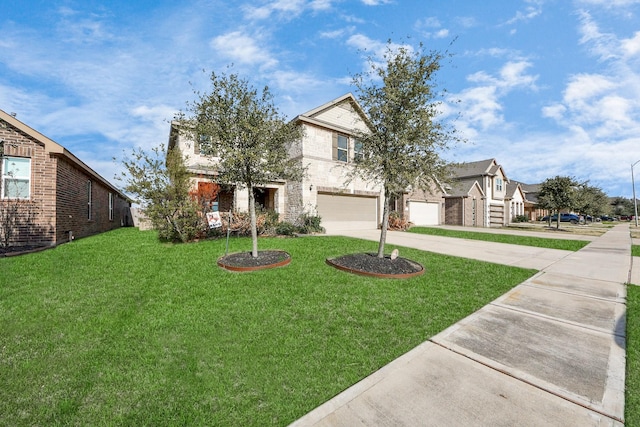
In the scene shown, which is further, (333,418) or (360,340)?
(360,340)

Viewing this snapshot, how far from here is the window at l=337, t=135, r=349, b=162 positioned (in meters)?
17.1

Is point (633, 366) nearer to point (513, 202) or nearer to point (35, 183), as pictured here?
point (35, 183)

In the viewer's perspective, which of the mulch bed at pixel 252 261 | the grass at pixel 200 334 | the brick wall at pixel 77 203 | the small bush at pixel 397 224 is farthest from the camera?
the small bush at pixel 397 224

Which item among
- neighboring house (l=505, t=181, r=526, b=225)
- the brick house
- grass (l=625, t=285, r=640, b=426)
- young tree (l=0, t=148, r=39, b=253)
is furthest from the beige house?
young tree (l=0, t=148, r=39, b=253)

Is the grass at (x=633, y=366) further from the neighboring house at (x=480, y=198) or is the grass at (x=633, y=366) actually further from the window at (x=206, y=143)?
the neighboring house at (x=480, y=198)

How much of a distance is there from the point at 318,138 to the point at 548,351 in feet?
47.2

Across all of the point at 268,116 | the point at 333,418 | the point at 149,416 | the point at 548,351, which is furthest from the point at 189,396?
the point at 268,116

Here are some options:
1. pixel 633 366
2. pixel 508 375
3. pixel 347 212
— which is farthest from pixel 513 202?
pixel 508 375

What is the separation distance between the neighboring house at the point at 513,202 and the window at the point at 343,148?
1090 inches

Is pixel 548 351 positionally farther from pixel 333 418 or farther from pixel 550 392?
pixel 333 418

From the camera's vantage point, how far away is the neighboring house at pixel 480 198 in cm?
2653

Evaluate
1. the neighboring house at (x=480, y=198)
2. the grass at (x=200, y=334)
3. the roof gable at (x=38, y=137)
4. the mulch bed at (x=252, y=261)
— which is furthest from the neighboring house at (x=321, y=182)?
the neighboring house at (x=480, y=198)

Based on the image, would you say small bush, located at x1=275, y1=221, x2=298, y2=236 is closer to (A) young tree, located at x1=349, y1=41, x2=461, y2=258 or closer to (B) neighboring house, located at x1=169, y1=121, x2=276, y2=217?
(B) neighboring house, located at x1=169, y1=121, x2=276, y2=217

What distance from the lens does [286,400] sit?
253 cm
